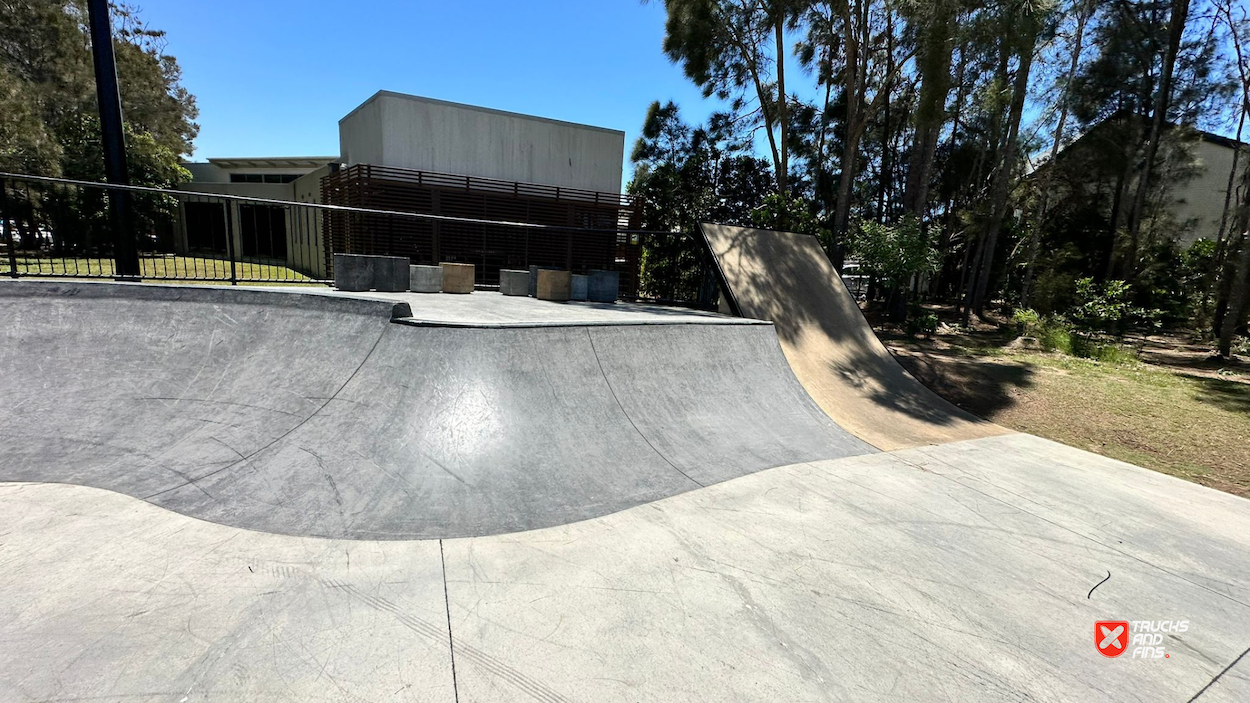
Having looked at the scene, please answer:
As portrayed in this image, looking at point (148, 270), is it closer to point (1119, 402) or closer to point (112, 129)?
point (112, 129)

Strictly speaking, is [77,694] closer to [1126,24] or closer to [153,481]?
[153,481]

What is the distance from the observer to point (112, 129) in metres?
6.91

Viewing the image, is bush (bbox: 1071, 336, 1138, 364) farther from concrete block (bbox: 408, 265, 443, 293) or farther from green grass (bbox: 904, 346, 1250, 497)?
concrete block (bbox: 408, 265, 443, 293)

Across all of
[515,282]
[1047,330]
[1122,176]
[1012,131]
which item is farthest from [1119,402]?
[1122,176]

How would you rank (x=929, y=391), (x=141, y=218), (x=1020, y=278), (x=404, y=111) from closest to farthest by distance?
(x=929, y=391)
(x=404, y=111)
(x=141, y=218)
(x=1020, y=278)

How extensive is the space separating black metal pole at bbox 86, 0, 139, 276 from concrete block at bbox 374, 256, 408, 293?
2.96 m

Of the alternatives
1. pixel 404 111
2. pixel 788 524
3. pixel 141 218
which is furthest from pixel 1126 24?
pixel 141 218

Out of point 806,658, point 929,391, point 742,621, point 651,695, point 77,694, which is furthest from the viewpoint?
point 929,391

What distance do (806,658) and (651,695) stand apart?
0.74 metres

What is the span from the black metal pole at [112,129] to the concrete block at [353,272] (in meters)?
2.49

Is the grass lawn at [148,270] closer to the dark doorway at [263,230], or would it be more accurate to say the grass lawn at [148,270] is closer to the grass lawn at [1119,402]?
the dark doorway at [263,230]

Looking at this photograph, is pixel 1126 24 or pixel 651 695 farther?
pixel 1126 24

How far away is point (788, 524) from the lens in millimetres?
3510

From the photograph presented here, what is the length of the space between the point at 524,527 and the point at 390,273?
5949mm
